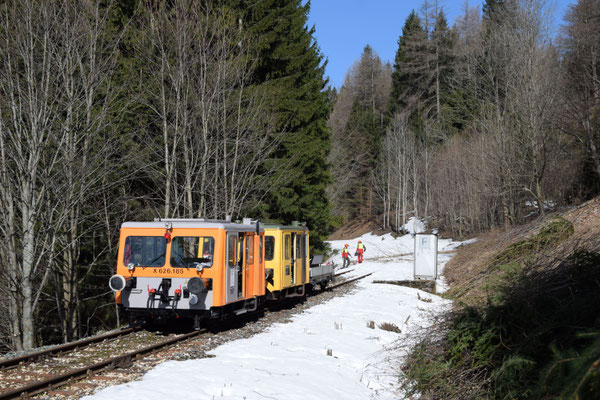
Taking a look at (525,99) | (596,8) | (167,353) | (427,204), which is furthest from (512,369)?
(427,204)

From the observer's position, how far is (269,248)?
1572cm

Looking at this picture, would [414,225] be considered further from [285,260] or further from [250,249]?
[250,249]

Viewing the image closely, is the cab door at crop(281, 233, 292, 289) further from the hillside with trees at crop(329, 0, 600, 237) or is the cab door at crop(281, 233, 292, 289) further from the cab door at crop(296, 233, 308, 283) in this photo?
the hillside with trees at crop(329, 0, 600, 237)

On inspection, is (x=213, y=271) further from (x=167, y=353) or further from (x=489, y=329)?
(x=489, y=329)

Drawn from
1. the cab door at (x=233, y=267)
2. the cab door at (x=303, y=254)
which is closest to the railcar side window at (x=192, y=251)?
the cab door at (x=233, y=267)

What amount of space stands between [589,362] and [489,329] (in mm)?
3158

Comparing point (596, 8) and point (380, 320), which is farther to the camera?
point (596, 8)

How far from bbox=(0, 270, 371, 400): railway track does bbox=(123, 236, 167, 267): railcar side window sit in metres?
1.70

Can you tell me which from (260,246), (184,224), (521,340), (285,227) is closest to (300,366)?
(521,340)

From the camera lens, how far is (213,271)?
1133cm

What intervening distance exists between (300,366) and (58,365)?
12.3 feet

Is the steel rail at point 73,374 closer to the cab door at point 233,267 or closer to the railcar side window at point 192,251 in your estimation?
the railcar side window at point 192,251

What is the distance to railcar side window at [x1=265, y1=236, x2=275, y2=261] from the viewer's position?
617 inches

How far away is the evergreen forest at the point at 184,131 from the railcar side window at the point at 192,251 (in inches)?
145
